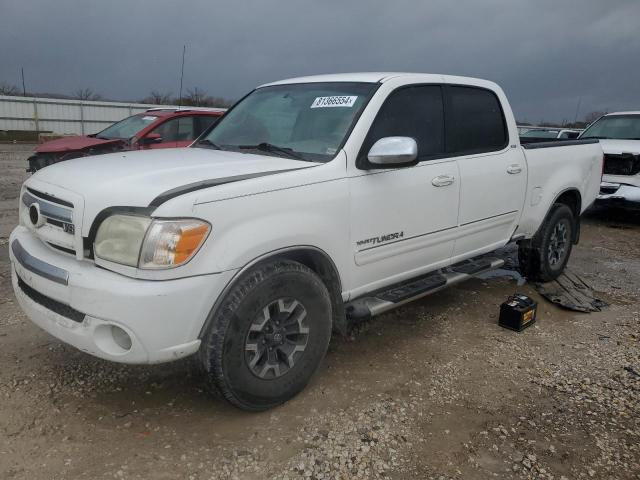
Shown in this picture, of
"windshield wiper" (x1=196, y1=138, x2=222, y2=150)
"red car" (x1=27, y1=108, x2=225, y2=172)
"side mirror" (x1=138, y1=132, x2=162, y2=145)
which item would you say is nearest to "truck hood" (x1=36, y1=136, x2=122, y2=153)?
"red car" (x1=27, y1=108, x2=225, y2=172)

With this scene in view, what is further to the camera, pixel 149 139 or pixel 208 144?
pixel 149 139

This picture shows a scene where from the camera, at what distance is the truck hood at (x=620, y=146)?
333 inches

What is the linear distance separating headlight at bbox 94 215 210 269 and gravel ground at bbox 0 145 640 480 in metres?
0.97

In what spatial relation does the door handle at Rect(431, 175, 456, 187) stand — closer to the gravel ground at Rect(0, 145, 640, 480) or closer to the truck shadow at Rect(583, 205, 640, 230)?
the gravel ground at Rect(0, 145, 640, 480)

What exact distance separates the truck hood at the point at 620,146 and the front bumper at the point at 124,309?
793 centimetres

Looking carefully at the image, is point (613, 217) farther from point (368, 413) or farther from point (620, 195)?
point (368, 413)

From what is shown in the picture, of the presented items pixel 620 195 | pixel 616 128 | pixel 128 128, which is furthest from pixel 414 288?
pixel 616 128

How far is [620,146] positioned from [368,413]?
7.85 meters

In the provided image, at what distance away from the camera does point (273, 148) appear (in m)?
3.42

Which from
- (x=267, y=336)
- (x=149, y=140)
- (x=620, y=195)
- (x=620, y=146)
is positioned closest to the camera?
(x=267, y=336)

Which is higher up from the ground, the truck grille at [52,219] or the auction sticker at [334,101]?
the auction sticker at [334,101]

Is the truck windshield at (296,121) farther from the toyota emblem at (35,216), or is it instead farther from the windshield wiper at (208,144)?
the toyota emblem at (35,216)

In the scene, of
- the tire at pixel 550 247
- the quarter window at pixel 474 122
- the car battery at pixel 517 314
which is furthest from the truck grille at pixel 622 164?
the car battery at pixel 517 314

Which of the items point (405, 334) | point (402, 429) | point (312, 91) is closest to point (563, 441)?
point (402, 429)
